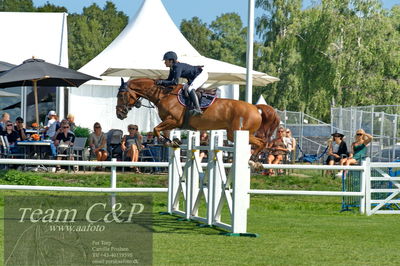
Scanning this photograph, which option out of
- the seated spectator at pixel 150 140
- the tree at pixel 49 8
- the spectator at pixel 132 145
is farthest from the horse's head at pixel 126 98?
the tree at pixel 49 8

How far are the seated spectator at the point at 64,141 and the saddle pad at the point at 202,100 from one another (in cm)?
694

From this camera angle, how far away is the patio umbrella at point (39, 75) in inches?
926

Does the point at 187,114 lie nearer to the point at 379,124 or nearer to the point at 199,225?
the point at 199,225

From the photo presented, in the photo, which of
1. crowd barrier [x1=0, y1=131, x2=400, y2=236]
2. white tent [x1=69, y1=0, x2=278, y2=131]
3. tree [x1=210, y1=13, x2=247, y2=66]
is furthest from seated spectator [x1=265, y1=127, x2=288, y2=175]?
tree [x1=210, y1=13, x2=247, y2=66]

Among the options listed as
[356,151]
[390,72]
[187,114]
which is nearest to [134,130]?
[356,151]

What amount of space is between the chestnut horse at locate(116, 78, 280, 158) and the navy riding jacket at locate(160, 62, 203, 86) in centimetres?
32

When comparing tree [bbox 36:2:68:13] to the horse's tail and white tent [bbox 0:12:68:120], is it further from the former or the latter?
the horse's tail

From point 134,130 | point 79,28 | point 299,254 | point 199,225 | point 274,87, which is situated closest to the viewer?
point 299,254

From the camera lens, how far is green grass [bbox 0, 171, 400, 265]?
10.6 meters

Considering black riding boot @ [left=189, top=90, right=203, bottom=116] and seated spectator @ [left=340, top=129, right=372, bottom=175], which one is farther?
seated spectator @ [left=340, top=129, right=372, bottom=175]

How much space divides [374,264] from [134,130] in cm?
1447

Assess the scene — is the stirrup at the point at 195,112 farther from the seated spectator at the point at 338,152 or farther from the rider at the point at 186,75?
the seated spectator at the point at 338,152

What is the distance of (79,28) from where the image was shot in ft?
379

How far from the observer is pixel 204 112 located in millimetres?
17484
